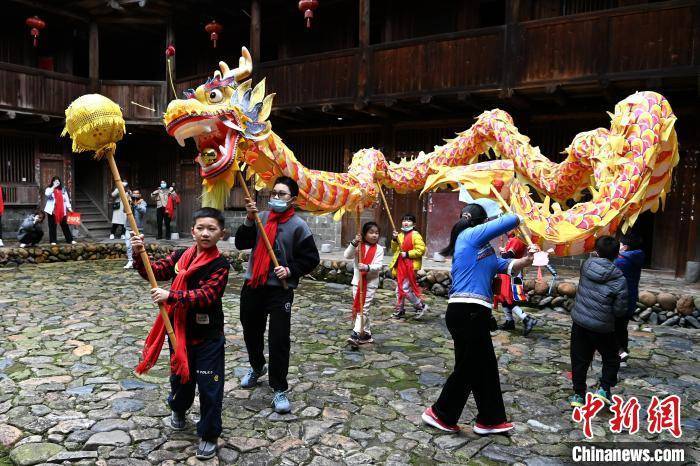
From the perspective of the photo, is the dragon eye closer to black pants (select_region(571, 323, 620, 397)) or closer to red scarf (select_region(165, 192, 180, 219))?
black pants (select_region(571, 323, 620, 397))

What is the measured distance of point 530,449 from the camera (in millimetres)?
3818

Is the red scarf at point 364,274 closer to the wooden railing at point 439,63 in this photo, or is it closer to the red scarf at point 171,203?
the wooden railing at point 439,63

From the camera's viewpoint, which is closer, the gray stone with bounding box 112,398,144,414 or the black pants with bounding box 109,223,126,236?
the gray stone with bounding box 112,398,144,414

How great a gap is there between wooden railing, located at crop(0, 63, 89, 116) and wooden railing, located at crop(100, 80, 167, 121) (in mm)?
753

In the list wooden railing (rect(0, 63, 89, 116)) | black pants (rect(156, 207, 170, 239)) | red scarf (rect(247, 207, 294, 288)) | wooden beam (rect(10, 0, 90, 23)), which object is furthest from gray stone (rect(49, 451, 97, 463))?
wooden beam (rect(10, 0, 90, 23))

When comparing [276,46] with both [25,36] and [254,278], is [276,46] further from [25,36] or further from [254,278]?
[254,278]

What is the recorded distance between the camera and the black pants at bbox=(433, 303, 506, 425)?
3.89m

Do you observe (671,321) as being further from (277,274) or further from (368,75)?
(368,75)

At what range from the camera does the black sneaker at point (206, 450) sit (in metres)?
3.50

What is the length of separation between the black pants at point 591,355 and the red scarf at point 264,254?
9.50ft

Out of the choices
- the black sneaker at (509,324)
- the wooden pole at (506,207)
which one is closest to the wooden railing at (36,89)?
the black sneaker at (509,324)

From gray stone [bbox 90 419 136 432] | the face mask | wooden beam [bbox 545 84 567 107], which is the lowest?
gray stone [bbox 90 419 136 432]

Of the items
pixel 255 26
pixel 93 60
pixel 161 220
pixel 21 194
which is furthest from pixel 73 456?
pixel 93 60

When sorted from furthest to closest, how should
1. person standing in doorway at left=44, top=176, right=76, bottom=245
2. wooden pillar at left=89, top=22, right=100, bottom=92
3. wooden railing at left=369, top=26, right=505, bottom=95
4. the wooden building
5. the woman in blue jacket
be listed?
wooden pillar at left=89, top=22, right=100, bottom=92, person standing in doorway at left=44, top=176, right=76, bottom=245, wooden railing at left=369, top=26, right=505, bottom=95, the wooden building, the woman in blue jacket
